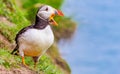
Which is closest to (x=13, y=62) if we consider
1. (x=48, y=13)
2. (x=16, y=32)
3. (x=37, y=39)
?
(x=37, y=39)

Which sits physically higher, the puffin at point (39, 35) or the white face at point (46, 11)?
the white face at point (46, 11)

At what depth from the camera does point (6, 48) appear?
11.8 meters

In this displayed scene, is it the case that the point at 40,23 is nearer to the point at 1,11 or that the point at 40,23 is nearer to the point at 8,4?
the point at 1,11

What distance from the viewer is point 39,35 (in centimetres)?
975

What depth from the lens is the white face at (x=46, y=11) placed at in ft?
32.8

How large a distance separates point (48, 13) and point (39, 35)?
453 mm

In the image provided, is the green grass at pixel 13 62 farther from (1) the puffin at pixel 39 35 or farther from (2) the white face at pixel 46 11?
(2) the white face at pixel 46 11

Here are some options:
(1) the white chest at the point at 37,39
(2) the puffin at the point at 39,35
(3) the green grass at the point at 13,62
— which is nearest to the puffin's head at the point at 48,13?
(2) the puffin at the point at 39,35

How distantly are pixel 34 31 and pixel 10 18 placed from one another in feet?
14.1

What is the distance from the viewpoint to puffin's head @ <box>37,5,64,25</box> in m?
9.99

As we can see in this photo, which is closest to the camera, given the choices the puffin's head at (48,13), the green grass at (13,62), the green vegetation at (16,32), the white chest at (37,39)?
the green grass at (13,62)

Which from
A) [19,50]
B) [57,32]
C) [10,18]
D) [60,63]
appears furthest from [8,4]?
[57,32]

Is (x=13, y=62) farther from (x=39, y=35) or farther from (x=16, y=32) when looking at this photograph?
(x=16, y=32)

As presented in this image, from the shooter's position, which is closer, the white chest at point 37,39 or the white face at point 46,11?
the white chest at point 37,39
